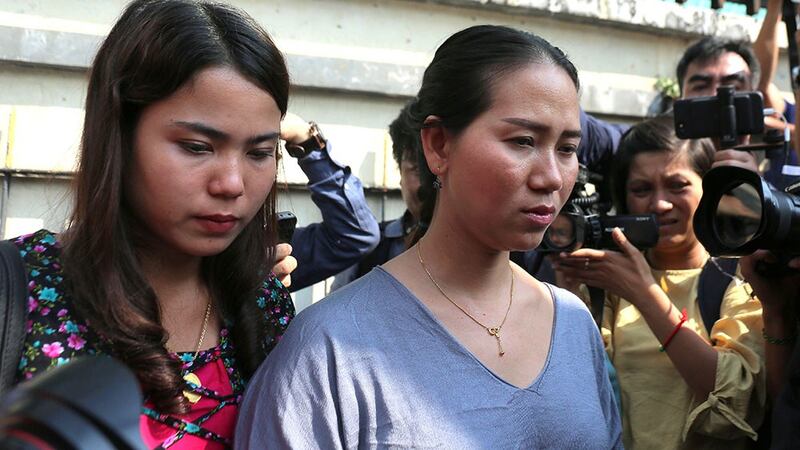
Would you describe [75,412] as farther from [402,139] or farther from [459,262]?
[402,139]

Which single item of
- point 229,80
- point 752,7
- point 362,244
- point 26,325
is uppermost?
point 752,7

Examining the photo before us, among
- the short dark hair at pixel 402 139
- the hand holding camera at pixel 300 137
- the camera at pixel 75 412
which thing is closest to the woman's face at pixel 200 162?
the camera at pixel 75 412

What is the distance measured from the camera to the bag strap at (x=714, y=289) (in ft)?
8.79

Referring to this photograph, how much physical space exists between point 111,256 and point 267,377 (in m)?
0.35

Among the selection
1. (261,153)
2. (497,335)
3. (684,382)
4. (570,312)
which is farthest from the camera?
(684,382)

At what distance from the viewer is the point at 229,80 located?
1632 millimetres

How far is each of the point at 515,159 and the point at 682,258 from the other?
1.38 meters

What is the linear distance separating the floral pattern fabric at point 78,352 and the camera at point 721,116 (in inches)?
66.4

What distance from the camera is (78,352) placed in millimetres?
1514

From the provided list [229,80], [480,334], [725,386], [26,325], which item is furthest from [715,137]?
[26,325]

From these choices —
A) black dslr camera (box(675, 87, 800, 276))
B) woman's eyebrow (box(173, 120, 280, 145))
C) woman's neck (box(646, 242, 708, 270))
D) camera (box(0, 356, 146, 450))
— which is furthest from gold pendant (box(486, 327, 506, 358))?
woman's neck (box(646, 242, 708, 270))

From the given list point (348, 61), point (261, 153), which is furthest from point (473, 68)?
point (348, 61)

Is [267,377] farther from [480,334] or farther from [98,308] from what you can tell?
[480,334]

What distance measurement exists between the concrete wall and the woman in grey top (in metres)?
1.28
